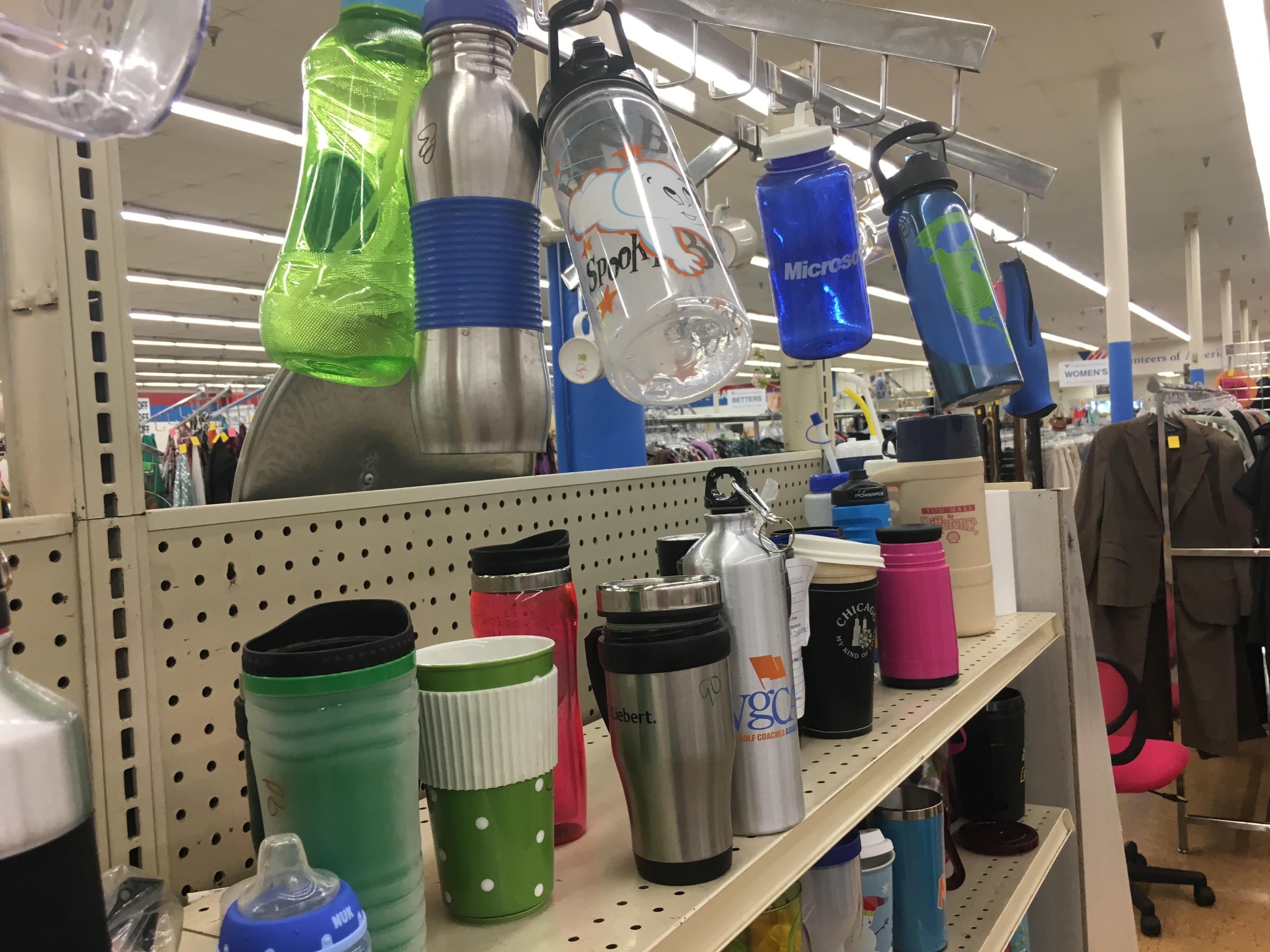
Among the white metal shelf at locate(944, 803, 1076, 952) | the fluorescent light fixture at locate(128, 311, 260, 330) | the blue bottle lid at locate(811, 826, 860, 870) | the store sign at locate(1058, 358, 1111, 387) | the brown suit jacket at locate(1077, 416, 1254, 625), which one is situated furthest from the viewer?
the fluorescent light fixture at locate(128, 311, 260, 330)

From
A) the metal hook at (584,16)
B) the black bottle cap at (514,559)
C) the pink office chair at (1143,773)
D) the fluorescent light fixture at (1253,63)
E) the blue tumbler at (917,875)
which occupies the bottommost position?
the pink office chair at (1143,773)

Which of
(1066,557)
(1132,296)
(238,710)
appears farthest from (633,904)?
(1132,296)

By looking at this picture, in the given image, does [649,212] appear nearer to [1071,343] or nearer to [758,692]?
[758,692]

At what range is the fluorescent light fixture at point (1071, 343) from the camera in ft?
64.1

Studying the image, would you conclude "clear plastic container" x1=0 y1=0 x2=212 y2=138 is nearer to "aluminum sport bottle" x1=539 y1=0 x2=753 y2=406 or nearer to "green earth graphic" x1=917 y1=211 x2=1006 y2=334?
"aluminum sport bottle" x1=539 y1=0 x2=753 y2=406

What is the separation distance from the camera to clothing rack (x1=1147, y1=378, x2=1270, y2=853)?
3162 mm

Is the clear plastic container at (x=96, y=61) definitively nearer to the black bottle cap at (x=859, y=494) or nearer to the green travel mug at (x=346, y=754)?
the green travel mug at (x=346, y=754)

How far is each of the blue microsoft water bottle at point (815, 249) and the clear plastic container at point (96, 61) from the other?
594 mm

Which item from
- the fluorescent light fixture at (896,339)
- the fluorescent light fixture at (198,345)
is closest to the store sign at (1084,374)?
the fluorescent light fixture at (896,339)

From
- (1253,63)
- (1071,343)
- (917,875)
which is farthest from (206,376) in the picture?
(1071,343)

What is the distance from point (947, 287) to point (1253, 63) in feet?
22.0

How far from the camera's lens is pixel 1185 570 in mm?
3375

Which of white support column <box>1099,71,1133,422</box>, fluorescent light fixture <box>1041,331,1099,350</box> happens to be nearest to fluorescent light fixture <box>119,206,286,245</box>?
Result: white support column <box>1099,71,1133,422</box>

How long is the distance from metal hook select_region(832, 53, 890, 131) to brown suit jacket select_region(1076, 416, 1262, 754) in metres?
2.84
